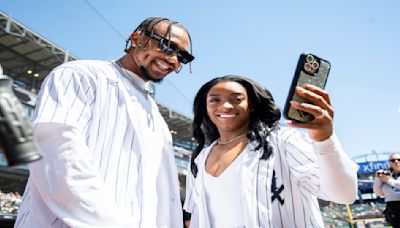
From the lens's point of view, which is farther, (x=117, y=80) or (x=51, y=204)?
(x=117, y=80)

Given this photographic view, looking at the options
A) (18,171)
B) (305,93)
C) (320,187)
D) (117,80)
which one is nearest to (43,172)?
(117,80)

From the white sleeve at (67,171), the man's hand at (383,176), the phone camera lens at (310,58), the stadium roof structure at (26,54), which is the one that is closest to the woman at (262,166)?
the phone camera lens at (310,58)

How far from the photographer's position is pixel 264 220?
1275mm

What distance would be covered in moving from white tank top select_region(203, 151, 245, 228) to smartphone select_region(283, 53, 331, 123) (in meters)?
0.52

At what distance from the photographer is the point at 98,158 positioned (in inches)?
43.5

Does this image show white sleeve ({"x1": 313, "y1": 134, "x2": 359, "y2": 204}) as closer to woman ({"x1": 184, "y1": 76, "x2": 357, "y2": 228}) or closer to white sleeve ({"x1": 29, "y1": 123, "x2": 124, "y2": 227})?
woman ({"x1": 184, "y1": 76, "x2": 357, "y2": 228})

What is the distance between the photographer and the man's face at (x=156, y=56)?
151 centimetres

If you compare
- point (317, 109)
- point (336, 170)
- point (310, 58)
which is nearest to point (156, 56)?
point (310, 58)

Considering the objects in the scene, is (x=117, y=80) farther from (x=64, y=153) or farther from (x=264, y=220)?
(x=264, y=220)

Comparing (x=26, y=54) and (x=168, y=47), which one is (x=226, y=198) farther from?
(x=26, y=54)

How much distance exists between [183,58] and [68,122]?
79 cm

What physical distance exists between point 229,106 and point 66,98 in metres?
0.88

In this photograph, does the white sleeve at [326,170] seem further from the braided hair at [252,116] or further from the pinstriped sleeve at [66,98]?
the pinstriped sleeve at [66,98]

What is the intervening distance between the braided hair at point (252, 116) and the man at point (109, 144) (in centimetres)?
37
